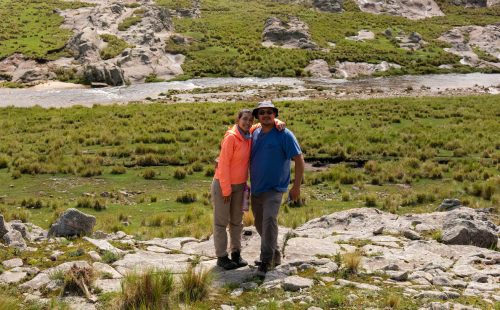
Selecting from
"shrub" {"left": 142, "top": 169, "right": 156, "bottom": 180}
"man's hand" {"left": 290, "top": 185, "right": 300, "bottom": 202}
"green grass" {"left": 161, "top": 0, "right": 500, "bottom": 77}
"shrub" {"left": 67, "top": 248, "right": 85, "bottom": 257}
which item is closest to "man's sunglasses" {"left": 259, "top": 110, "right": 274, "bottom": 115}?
"man's hand" {"left": 290, "top": 185, "right": 300, "bottom": 202}

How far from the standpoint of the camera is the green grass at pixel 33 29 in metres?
74.1

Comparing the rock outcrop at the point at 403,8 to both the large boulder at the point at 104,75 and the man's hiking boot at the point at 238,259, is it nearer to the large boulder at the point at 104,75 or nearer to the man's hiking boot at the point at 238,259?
the large boulder at the point at 104,75

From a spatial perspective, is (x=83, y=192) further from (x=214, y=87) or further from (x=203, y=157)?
(x=214, y=87)

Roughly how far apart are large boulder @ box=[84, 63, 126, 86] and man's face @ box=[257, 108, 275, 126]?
187ft

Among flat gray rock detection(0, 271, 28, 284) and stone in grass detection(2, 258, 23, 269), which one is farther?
stone in grass detection(2, 258, 23, 269)

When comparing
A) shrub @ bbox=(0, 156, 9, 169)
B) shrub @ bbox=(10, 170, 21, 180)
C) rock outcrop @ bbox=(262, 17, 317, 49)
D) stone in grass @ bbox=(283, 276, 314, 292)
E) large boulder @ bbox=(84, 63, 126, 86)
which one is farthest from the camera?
rock outcrop @ bbox=(262, 17, 317, 49)

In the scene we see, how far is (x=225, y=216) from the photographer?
9.54 metres

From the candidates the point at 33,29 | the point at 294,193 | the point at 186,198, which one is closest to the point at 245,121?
the point at 294,193

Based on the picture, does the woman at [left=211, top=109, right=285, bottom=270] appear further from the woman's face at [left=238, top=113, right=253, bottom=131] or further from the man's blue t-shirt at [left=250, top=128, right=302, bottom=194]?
the man's blue t-shirt at [left=250, top=128, right=302, bottom=194]

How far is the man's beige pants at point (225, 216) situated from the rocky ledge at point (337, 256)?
1.49ft

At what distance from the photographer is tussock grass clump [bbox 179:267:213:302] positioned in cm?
772

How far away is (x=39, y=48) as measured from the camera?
7488cm

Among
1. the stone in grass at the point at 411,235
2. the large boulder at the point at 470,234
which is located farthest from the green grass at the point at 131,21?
the large boulder at the point at 470,234

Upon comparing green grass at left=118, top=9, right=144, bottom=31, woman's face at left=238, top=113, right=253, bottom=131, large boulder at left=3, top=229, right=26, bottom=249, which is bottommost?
large boulder at left=3, top=229, right=26, bottom=249
